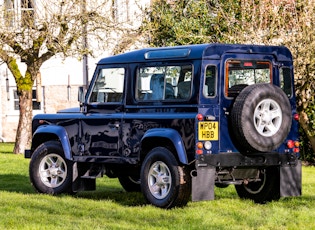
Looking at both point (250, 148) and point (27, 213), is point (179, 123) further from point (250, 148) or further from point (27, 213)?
point (27, 213)

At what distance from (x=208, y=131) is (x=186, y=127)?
0.29 metres

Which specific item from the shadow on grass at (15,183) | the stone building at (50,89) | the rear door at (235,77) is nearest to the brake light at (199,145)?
the rear door at (235,77)

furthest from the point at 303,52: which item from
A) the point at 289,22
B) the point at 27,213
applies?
the point at 27,213

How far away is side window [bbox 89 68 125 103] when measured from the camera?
→ 1437 cm

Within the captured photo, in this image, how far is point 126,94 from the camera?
14172mm

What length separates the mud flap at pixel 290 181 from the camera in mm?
13727

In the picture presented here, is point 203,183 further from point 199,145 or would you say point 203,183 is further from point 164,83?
point 164,83

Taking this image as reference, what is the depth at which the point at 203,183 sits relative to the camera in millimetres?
12727

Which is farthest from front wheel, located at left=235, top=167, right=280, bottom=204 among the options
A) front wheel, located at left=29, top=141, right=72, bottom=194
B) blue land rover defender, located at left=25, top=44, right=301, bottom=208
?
front wheel, located at left=29, top=141, right=72, bottom=194

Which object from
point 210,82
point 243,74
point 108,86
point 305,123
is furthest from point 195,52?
point 305,123

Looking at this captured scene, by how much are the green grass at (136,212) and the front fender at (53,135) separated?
28.9 inches

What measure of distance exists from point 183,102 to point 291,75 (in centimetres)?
188

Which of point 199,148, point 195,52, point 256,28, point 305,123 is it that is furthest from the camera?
point 305,123

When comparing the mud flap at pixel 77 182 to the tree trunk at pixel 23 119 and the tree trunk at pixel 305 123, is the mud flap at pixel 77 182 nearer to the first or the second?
the tree trunk at pixel 305 123
